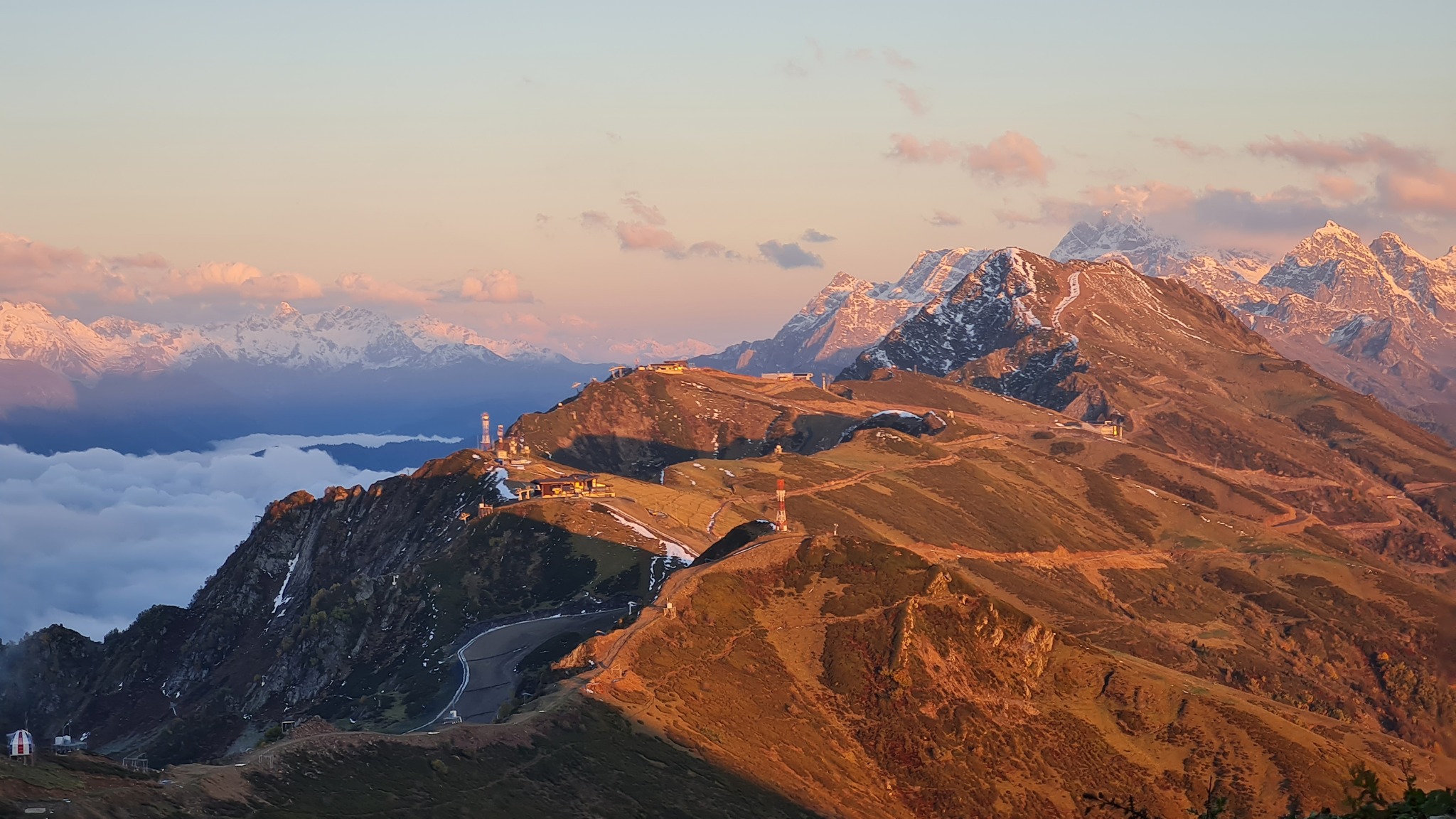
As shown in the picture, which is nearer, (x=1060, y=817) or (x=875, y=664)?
(x=1060, y=817)

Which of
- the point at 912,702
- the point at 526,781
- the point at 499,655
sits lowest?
the point at 499,655

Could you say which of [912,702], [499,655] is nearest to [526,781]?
[912,702]

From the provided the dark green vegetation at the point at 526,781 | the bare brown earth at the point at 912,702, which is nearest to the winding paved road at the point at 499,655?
the bare brown earth at the point at 912,702

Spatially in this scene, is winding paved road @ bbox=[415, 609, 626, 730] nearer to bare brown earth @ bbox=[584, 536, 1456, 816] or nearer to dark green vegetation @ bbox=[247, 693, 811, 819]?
bare brown earth @ bbox=[584, 536, 1456, 816]

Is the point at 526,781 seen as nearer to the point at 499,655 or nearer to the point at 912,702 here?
the point at 912,702

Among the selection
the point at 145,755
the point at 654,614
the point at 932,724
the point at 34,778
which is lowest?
the point at 145,755

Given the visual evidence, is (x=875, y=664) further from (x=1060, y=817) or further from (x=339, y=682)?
(x=339, y=682)

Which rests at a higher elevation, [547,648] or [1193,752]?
[547,648]

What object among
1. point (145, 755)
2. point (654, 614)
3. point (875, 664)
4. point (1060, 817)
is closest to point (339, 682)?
point (145, 755)
